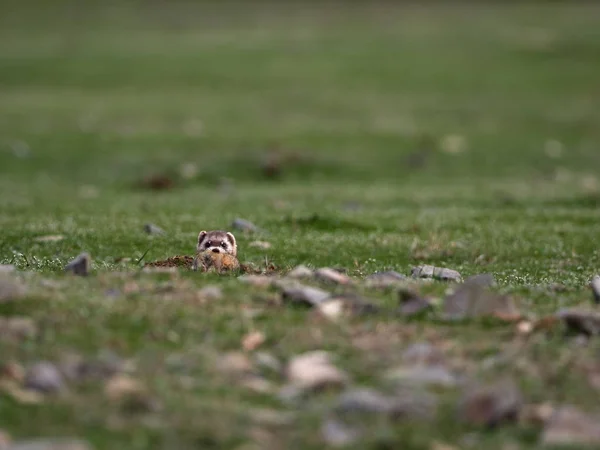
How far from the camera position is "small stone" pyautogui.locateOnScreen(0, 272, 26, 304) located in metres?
13.5

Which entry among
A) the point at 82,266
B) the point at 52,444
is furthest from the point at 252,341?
the point at 82,266

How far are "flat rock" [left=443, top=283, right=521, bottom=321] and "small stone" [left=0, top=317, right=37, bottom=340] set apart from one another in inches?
218

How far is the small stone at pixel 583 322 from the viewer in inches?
526

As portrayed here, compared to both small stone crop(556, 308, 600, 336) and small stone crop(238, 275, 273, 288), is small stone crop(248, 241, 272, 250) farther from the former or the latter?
small stone crop(556, 308, 600, 336)

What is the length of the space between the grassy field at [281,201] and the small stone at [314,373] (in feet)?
0.46

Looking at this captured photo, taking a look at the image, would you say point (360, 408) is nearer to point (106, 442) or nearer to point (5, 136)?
point (106, 442)

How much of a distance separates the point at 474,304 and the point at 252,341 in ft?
11.0

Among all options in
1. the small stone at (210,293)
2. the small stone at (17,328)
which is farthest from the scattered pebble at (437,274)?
the small stone at (17,328)

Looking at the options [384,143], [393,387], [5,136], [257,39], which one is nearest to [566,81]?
[384,143]

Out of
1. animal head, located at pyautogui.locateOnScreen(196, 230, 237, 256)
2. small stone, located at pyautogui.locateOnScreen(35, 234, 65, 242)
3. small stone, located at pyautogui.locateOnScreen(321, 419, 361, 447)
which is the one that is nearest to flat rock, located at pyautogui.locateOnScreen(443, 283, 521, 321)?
small stone, located at pyautogui.locateOnScreen(321, 419, 361, 447)

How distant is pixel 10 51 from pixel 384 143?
139ft

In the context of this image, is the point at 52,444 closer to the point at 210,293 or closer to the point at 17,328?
the point at 17,328

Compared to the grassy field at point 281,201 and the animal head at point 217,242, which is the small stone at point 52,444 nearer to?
the grassy field at point 281,201

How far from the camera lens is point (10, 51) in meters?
83.4
